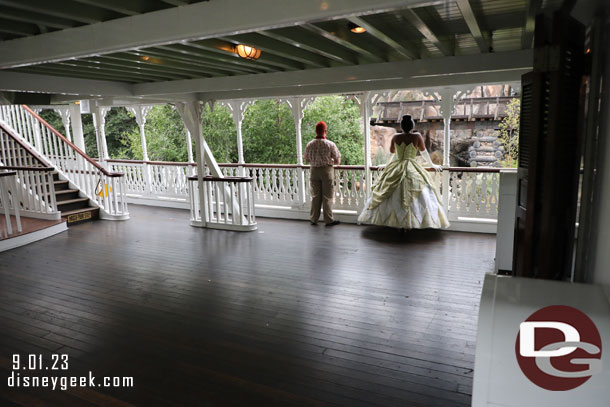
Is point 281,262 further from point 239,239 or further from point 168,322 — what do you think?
point 168,322

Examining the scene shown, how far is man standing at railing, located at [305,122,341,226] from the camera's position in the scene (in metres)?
7.41

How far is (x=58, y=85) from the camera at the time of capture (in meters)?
5.30

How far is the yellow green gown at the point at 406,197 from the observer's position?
257 inches

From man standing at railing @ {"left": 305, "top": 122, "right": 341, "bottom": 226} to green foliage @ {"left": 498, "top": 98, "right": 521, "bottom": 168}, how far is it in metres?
8.84

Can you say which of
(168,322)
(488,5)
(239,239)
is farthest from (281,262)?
(488,5)

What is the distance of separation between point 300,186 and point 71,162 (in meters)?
4.84

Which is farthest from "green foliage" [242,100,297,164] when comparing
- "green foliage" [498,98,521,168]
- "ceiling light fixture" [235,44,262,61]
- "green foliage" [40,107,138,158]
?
"ceiling light fixture" [235,44,262,61]

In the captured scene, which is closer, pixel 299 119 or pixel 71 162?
pixel 299 119

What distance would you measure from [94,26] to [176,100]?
4.67m

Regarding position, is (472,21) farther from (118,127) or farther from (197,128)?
(118,127)

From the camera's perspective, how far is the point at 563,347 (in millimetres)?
1278

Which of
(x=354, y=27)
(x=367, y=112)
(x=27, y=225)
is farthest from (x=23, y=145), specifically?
(x=354, y=27)

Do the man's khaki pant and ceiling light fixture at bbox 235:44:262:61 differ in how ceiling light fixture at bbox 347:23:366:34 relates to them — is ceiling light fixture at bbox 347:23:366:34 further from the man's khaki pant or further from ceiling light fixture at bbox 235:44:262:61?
the man's khaki pant

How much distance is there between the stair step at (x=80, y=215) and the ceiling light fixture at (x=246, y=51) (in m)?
5.87
